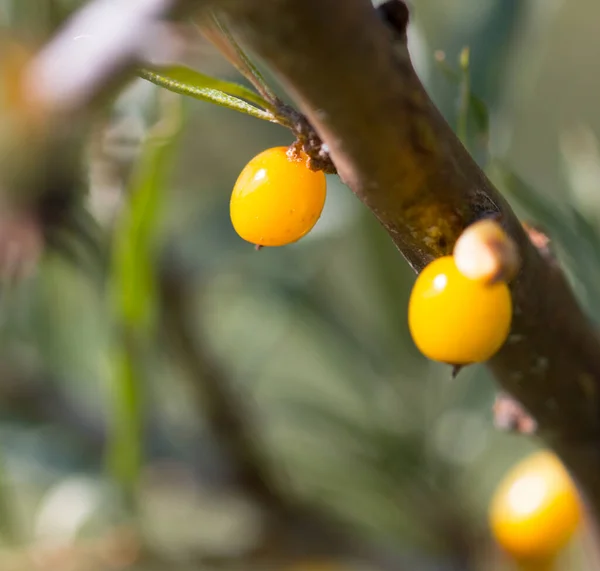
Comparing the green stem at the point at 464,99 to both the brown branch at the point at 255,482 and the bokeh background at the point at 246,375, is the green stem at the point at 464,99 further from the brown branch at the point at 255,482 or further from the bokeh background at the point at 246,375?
the brown branch at the point at 255,482

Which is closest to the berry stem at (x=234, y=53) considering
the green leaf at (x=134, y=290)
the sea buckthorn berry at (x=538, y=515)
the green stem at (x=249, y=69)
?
the green stem at (x=249, y=69)

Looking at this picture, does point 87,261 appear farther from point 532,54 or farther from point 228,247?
point 532,54

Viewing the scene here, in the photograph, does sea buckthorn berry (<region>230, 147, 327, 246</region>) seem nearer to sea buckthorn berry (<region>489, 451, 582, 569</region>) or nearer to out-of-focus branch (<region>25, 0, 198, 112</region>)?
out-of-focus branch (<region>25, 0, 198, 112</region>)

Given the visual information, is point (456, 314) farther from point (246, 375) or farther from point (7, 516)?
point (246, 375)

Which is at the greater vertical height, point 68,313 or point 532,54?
point 68,313

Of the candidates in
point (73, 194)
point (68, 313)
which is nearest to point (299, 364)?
point (68, 313)
